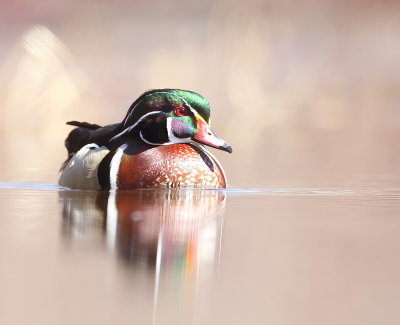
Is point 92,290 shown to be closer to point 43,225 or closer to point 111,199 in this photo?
point 43,225

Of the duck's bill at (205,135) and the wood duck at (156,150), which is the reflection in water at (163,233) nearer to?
the wood duck at (156,150)

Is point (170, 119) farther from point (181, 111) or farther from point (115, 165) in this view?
point (115, 165)

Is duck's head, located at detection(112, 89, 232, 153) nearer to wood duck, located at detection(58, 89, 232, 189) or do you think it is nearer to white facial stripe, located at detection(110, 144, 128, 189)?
wood duck, located at detection(58, 89, 232, 189)

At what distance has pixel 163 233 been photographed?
4.02 m

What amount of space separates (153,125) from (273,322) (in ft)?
12.0

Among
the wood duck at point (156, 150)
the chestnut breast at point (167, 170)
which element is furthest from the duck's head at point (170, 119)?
the chestnut breast at point (167, 170)

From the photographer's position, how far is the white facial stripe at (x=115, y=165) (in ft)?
19.8

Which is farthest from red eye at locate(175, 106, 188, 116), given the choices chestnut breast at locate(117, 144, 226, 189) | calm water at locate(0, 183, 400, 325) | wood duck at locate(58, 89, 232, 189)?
calm water at locate(0, 183, 400, 325)

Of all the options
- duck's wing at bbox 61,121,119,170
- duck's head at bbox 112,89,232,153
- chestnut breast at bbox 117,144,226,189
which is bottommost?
chestnut breast at bbox 117,144,226,189

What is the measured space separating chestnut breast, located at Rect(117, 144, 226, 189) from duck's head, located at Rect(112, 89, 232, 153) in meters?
0.11

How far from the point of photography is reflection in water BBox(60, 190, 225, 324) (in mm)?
2990

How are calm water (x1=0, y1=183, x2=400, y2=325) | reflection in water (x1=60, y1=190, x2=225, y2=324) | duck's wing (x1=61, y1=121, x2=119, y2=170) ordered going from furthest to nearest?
duck's wing (x1=61, y1=121, x2=119, y2=170)
reflection in water (x1=60, y1=190, x2=225, y2=324)
calm water (x1=0, y1=183, x2=400, y2=325)

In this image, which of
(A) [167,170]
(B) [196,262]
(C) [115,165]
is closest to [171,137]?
(A) [167,170]

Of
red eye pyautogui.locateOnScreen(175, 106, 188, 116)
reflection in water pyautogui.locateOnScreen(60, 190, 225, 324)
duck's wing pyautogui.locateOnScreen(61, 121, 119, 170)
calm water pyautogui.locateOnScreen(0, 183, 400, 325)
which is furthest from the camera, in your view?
duck's wing pyautogui.locateOnScreen(61, 121, 119, 170)
